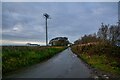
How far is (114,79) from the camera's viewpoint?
1376 centimetres

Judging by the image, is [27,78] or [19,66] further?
[19,66]

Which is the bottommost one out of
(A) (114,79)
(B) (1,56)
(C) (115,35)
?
(A) (114,79)

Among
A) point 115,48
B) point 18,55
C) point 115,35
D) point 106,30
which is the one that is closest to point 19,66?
point 18,55

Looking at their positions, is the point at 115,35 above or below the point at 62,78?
above

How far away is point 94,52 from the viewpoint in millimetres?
34094

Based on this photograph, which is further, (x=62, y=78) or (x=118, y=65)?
(x=118, y=65)

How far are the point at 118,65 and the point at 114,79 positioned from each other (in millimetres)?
6808

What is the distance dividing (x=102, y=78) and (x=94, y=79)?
0.52 metres

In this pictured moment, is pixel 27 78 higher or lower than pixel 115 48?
lower

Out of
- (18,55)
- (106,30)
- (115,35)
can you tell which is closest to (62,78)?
(18,55)

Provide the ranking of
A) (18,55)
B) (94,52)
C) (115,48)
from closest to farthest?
(18,55)
(115,48)
(94,52)

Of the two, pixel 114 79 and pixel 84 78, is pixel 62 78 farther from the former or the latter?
pixel 114 79

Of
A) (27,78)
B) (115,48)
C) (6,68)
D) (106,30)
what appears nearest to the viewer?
(27,78)

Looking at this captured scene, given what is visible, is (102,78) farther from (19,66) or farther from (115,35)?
(115,35)
